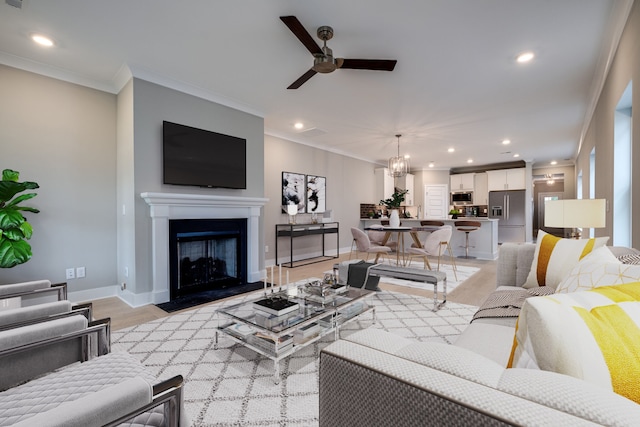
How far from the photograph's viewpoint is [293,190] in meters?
6.07

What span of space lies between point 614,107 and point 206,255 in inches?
189

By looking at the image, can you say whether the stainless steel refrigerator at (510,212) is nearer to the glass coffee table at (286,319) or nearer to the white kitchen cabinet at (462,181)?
the white kitchen cabinet at (462,181)

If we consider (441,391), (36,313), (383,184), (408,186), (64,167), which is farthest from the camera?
→ (408,186)

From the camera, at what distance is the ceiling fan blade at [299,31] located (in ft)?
7.03

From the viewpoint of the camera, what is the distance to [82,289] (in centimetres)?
342

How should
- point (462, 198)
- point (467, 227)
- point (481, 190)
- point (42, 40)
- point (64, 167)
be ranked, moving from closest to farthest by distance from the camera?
point (42, 40)
point (64, 167)
point (467, 227)
point (481, 190)
point (462, 198)

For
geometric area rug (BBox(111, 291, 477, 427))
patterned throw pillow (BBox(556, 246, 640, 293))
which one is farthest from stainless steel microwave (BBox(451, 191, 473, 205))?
patterned throw pillow (BBox(556, 246, 640, 293))

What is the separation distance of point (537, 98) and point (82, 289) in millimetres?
6346

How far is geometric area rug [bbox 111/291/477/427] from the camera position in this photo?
1547 millimetres

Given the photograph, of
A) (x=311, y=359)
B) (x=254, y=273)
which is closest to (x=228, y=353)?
(x=311, y=359)

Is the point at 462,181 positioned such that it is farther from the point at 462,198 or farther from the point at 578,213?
the point at 578,213

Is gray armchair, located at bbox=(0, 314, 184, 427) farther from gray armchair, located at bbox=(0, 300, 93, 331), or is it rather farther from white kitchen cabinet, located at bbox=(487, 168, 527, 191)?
white kitchen cabinet, located at bbox=(487, 168, 527, 191)

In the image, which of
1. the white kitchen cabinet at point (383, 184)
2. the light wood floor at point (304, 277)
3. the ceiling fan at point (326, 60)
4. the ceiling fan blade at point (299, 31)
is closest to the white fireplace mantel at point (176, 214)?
the light wood floor at point (304, 277)

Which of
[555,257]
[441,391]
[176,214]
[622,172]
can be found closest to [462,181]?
[622,172]
